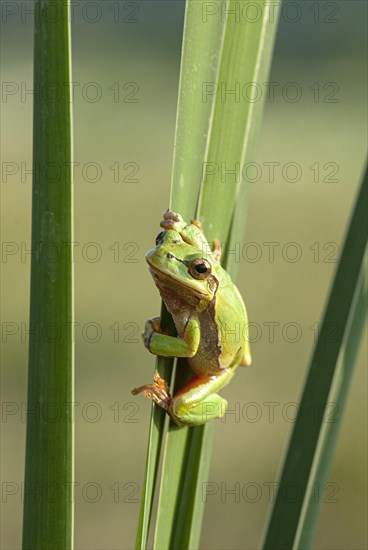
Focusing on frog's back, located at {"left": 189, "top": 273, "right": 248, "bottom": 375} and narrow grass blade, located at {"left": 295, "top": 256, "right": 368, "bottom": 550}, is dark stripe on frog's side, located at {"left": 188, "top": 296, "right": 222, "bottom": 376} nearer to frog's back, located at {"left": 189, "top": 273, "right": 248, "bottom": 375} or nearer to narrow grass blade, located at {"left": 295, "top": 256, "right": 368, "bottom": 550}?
frog's back, located at {"left": 189, "top": 273, "right": 248, "bottom": 375}

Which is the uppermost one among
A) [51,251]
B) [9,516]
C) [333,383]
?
[51,251]

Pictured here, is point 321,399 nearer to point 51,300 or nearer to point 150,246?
point 51,300

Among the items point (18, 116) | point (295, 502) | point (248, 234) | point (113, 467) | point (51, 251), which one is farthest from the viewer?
point (18, 116)

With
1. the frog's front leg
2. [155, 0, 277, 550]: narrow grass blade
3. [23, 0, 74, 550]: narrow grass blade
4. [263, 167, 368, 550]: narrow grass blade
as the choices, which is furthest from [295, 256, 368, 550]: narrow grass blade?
[23, 0, 74, 550]: narrow grass blade

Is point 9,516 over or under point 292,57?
under

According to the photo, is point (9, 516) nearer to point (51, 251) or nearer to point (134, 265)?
point (134, 265)

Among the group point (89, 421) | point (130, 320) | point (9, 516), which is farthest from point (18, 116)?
point (9, 516)

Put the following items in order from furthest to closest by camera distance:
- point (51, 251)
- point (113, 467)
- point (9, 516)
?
point (113, 467)
point (9, 516)
point (51, 251)
